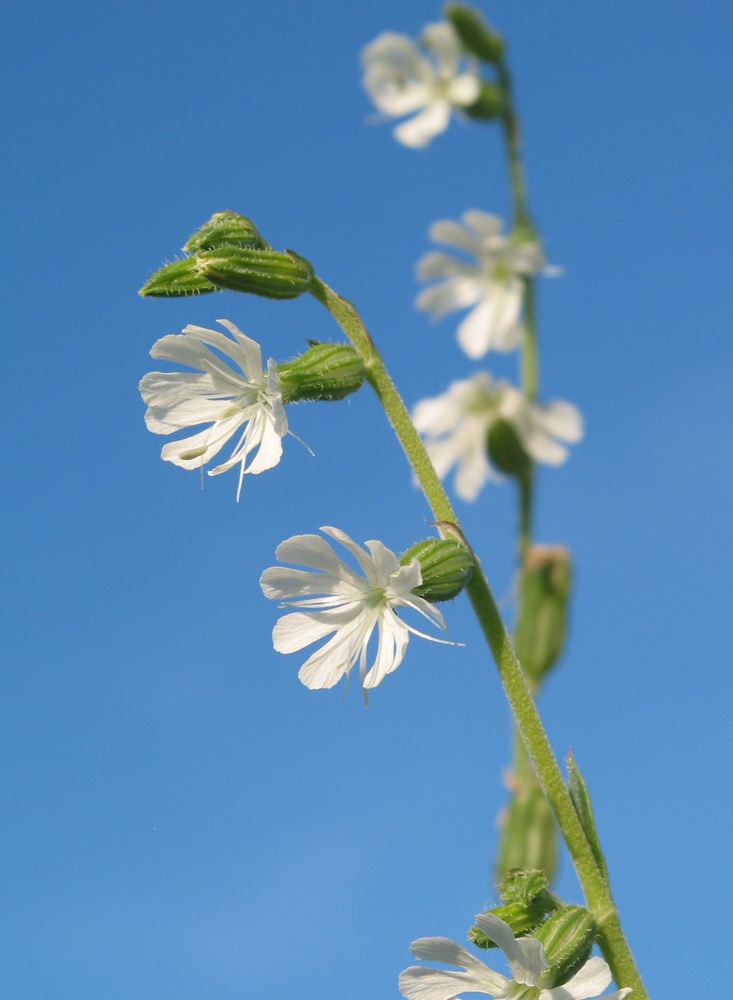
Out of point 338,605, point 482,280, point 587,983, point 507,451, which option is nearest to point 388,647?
point 338,605

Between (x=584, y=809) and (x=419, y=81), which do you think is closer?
(x=584, y=809)

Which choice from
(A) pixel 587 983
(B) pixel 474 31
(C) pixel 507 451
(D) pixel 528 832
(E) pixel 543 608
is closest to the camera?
(A) pixel 587 983

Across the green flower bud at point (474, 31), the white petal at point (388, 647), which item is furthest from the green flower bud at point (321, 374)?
the green flower bud at point (474, 31)

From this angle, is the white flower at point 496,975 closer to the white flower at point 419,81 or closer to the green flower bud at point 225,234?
the green flower bud at point 225,234

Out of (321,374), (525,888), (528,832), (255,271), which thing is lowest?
(525,888)

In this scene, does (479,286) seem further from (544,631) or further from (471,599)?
(471,599)

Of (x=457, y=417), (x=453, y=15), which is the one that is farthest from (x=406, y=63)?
(x=457, y=417)

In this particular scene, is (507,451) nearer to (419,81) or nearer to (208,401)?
(419,81)
